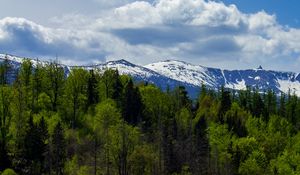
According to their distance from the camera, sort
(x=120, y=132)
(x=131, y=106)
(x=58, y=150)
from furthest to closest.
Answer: (x=131, y=106)
(x=120, y=132)
(x=58, y=150)

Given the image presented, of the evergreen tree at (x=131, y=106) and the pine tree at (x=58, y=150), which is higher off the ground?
the evergreen tree at (x=131, y=106)

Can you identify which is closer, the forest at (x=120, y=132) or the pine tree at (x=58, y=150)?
the pine tree at (x=58, y=150)

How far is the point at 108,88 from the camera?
15000 cm

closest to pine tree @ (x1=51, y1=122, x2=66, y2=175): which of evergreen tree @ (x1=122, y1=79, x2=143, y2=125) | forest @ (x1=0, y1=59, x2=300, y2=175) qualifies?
forest @ (x1=0, y1=59, x2=300, y2=175)

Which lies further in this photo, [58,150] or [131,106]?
[131,106]

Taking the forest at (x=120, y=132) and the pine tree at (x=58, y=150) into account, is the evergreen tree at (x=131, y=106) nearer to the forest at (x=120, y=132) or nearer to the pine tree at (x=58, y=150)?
the forest at (x=120, y=132)

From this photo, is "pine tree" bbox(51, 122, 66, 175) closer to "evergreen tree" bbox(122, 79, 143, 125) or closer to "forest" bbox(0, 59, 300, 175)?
"forest" bbox(0, 59, 300, 175)

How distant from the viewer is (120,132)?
103375 millimetres

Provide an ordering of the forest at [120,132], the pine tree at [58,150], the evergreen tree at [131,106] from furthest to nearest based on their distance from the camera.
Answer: the evergreen tree at [131,106] → the forest at [120,132] → the pine tree at [58,150]

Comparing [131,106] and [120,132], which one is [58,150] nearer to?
[120,132]

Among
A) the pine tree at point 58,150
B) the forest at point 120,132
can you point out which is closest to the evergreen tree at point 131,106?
the forest at point 120,132

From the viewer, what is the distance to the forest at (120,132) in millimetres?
99750

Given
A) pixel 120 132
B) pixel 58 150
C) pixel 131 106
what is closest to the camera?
pixel 58 150

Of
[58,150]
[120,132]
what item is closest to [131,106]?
[120,132]
